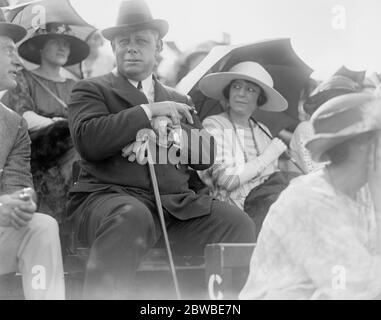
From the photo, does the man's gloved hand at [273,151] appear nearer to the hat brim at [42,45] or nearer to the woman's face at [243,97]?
the woman's face at [243,97]

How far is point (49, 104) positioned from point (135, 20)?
19.0 inches

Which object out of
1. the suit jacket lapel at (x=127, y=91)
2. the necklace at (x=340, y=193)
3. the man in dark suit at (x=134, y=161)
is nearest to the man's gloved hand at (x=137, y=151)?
the man in dark suit at (x=134, y=161)

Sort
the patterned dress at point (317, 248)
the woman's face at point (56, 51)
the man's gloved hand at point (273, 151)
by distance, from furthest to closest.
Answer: the woman's face at point (56, 51)
the man's gloved hand at point (273, 151)
the patterned dress at point (317, 248)

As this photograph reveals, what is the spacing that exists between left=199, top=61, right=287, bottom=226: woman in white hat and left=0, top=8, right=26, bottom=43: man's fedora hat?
63 centimetres

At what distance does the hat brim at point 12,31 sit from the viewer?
275 centimetres

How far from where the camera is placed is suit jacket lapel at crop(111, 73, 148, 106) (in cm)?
274

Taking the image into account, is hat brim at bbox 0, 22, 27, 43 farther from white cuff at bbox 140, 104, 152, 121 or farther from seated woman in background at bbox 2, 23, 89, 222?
white cuff at bbox 140, 104, 152, 121

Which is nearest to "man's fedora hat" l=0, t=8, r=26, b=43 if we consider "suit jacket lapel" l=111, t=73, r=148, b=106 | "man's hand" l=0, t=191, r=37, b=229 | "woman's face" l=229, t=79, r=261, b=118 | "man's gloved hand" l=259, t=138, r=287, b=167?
"suit jacket lapel" l=111, t=73, r=148, b=106

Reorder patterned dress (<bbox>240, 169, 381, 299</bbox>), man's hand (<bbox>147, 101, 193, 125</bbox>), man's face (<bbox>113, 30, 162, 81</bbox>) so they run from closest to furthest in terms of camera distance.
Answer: patterned dress (<bbox>240, 169, 381, 299</bbox>), man's hand (<bbox>147, 101, 193, 125</bbox>), man's face (<bbox>113, 30, 162, 81</bbox>)

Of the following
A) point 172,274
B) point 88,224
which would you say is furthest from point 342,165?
point 88,224

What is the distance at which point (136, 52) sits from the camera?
2793 mm

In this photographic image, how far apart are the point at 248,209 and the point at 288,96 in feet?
1.76
